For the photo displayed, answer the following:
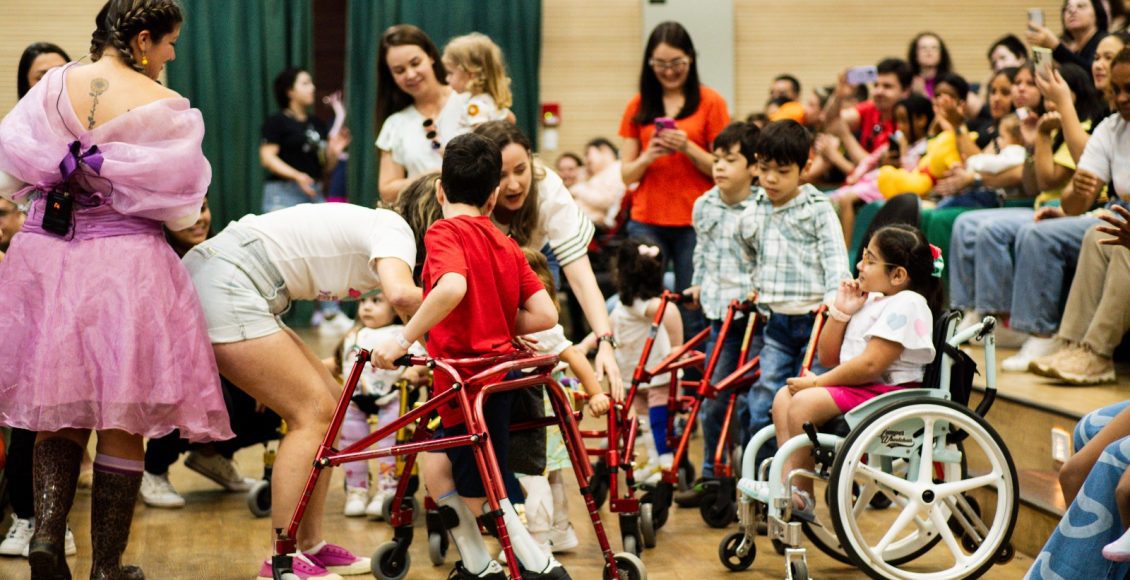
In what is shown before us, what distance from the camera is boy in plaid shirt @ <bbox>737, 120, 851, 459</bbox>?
3.80 m

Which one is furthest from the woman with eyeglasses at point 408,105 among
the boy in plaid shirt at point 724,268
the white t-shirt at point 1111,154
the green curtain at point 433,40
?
Answer: the green curtain at point 433,40

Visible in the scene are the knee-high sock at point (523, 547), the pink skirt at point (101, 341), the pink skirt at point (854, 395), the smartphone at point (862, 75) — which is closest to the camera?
the knee-high sock at point (523, 547)

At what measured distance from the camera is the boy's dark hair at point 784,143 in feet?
12.4

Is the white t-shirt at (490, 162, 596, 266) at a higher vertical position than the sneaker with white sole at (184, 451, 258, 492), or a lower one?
higher

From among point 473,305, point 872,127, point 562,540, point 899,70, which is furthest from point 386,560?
point 872,127

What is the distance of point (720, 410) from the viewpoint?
418cm

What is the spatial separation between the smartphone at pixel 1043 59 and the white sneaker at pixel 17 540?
3.55m

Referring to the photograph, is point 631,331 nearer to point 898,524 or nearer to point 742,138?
point 742,138

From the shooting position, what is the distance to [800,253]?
387 centimetres

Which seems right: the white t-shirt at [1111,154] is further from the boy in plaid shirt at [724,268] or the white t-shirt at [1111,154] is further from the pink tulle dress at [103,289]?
the pink tulle dress at [103,289]

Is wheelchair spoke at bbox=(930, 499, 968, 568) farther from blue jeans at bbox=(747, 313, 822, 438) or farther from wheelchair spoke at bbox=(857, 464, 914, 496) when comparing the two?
blue jeans at bbox=(747, 313, 822, 438)

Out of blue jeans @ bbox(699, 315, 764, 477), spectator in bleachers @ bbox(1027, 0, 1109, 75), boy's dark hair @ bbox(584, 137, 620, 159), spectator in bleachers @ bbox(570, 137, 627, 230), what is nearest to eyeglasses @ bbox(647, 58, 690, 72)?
blue jeans @ bbox(699, 315, 764, 477)

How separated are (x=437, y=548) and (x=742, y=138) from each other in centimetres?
169

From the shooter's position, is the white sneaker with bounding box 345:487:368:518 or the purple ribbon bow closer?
the purple ribbon bow
